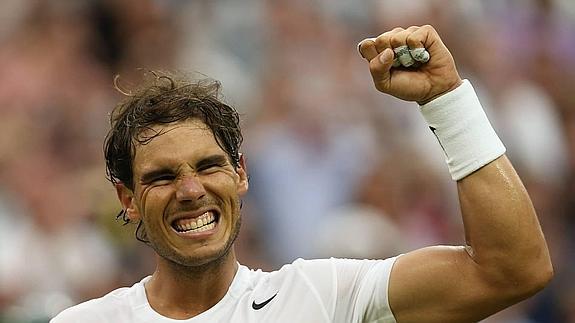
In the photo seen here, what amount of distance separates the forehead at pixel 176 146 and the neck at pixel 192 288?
36 cm

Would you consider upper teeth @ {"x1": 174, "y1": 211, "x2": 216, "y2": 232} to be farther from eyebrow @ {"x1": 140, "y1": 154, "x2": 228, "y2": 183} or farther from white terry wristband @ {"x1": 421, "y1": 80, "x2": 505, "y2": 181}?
white terry wristband @ {"x1": 421, "y1": 80, "x2": 505, "y2": 181}

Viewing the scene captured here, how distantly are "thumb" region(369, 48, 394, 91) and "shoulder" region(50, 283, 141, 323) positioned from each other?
115 cm

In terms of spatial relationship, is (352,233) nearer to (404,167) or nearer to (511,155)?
(404,167)

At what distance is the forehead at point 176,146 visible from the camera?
15.0 ft

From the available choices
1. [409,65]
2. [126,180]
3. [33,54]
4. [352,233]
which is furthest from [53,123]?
[409,65]

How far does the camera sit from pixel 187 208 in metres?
4.54

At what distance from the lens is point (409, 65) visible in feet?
14.3

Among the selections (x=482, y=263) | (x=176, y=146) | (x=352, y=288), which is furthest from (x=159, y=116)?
(x=482, y=263)

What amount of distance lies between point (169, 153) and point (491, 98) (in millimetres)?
6234

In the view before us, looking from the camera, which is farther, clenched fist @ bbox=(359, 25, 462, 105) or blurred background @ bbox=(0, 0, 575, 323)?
blurred background @ bbox=(0, 0, 575, 323)

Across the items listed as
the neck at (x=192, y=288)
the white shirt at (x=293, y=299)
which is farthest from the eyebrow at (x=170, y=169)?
the white shirt at (x=293, y=299)

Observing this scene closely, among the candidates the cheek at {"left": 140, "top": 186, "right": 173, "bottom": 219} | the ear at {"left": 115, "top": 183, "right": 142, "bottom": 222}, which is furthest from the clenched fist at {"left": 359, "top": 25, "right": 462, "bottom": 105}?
the ear at {"left": 115, "top": 183, "right": 142, "bottom": 222}

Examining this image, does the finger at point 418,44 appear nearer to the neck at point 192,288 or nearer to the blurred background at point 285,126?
the neck at point 192,288

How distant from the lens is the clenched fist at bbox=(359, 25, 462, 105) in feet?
14.1
